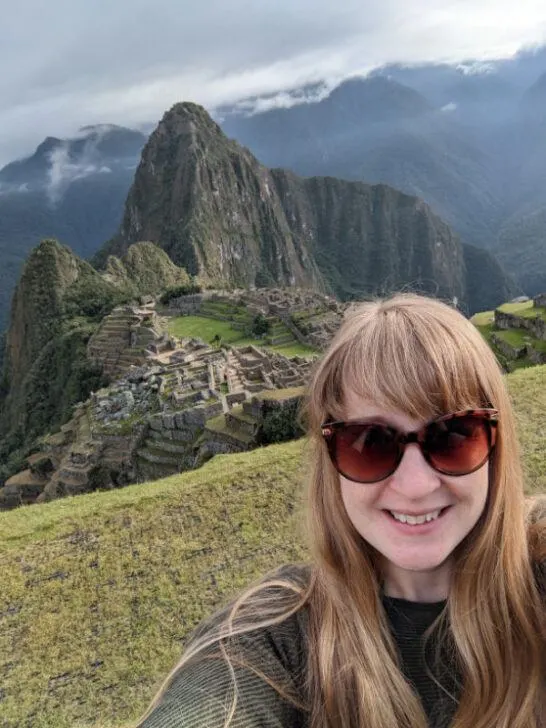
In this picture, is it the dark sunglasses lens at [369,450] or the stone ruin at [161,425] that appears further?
the stone ruin at [161,425]

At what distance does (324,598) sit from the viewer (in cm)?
195

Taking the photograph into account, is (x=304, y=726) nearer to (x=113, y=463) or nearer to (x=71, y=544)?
(x=71, y=544)

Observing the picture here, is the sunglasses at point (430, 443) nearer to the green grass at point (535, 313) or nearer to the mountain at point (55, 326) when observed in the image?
the green grass at point (535, 313)

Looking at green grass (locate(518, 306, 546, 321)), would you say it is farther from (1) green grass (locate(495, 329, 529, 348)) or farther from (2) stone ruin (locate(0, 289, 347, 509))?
(2) stone ruin (locate(0, 289, 347, 509))

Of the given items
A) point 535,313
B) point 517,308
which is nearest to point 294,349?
point 517,308

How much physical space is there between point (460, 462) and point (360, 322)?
0.54 meters

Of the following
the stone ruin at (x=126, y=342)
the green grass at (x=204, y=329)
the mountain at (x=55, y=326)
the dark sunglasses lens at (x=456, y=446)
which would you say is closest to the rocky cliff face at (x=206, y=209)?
the mountain at (x=55, y=326)

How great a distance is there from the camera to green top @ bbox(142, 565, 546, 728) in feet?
5.55

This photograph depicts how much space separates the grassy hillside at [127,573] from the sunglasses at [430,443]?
195 centimetres

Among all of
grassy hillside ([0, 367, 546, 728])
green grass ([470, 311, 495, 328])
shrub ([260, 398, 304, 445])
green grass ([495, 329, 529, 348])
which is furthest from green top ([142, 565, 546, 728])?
green grass ([470, 311, 495, 328])

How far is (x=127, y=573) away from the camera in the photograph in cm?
518

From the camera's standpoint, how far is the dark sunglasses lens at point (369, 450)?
1.84m

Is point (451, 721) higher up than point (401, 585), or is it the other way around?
point (401, 585)

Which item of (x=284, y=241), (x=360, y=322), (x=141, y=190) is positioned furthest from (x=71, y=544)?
(x=284, y=241)
